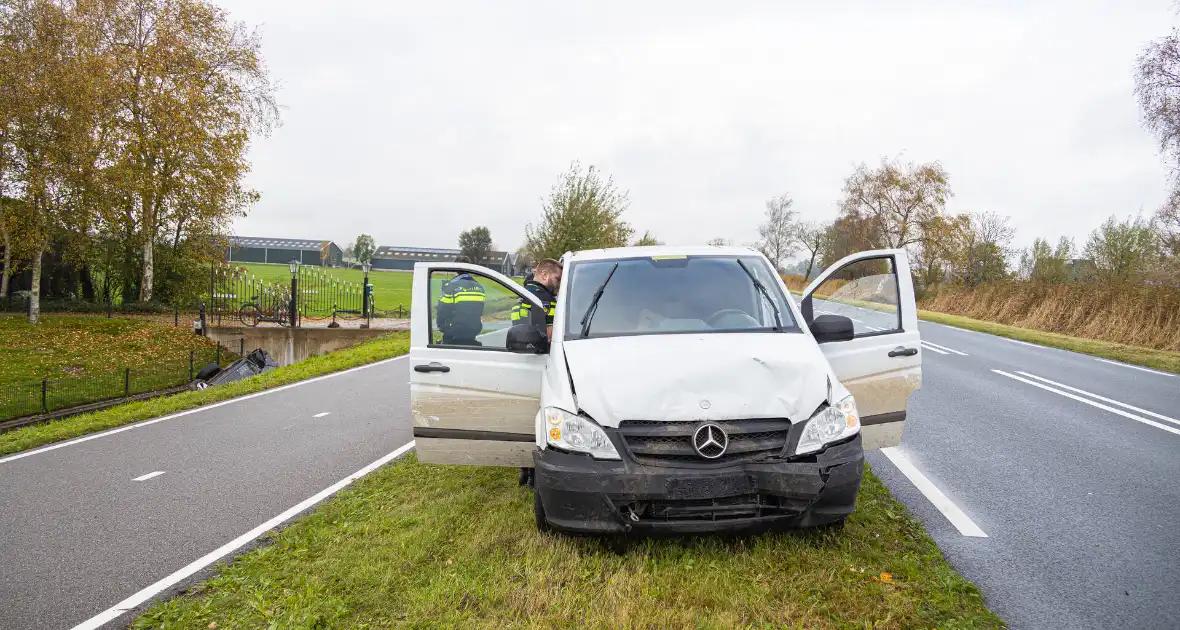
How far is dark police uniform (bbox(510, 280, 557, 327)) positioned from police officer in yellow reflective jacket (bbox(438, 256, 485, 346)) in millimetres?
388

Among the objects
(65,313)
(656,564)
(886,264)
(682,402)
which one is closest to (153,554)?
(656,564)

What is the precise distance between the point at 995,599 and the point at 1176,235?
90.8 feet

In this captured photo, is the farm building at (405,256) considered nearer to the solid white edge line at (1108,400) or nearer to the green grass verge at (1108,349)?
the green grass verge at (1108,349)

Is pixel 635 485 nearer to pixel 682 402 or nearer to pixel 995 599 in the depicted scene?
pixel 682 402

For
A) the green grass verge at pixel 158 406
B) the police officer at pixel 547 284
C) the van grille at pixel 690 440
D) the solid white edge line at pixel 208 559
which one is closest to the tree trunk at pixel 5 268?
the green grass verge at pixel 158 406

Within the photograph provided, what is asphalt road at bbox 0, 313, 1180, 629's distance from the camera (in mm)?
3643

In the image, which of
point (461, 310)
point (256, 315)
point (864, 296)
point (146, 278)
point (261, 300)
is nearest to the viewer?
point (461, 310)

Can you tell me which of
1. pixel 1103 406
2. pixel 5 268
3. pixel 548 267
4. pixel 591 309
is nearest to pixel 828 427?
pixel 591 309

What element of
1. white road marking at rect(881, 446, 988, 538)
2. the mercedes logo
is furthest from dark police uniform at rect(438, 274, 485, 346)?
white road marking at rect(881, 446, 988, 538)

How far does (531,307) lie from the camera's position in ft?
16.4

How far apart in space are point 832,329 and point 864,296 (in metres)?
1.03

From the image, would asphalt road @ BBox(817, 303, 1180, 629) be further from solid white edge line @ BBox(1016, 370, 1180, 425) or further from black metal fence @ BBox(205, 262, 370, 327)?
black metal fence @ BBox(205, 262, 370, 327)

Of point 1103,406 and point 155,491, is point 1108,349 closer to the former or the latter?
point 1103,406

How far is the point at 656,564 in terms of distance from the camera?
12.4ft
